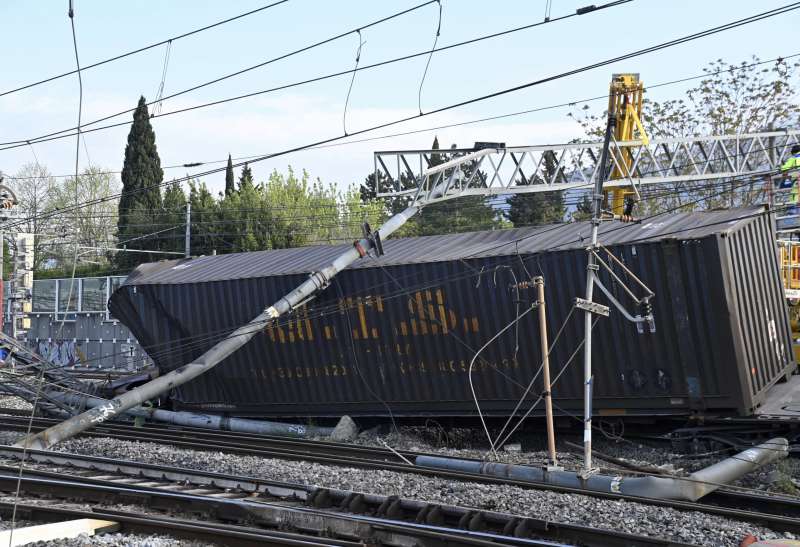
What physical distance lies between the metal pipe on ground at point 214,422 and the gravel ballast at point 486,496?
11.0 feet

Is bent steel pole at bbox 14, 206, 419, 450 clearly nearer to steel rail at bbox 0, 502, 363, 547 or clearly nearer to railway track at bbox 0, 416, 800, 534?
railway track at bbox 0, 416, 800, 534

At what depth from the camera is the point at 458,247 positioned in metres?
15.9

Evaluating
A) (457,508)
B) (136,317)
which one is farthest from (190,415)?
(457,508)

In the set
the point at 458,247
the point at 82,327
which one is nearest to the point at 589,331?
the point at 458,247

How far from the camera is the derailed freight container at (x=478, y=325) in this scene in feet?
41.5

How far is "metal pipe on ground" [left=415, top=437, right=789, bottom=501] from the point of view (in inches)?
380

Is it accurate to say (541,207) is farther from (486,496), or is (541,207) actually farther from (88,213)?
(486,496)

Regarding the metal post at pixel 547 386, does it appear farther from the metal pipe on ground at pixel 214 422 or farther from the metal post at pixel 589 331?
the metal pipe on ground at pixel 214 422

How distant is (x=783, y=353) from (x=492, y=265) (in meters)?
5.64

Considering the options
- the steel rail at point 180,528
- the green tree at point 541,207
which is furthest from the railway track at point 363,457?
the green tree at point 541,207

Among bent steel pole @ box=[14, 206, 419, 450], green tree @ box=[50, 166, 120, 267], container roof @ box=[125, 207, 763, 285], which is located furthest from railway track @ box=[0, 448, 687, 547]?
green tree @ box=[50, 166, 120, 267]

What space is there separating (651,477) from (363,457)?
5367mm

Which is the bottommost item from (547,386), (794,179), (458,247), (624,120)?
(547,386)

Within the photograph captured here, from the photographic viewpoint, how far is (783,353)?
14.7 m
